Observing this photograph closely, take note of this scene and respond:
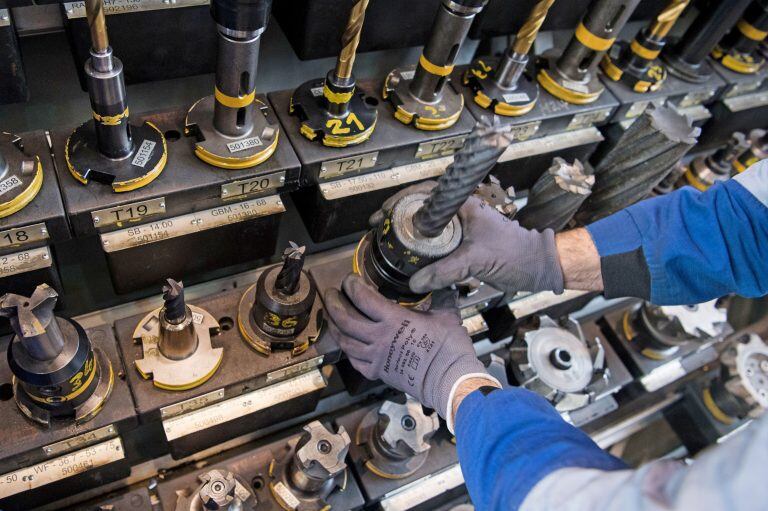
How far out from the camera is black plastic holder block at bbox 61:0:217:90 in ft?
3.40

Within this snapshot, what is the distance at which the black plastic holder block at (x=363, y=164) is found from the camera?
127cm

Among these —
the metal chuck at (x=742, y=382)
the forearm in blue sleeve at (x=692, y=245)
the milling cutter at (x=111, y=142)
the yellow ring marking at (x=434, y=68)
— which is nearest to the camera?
the milling cutter at (x=111, y=142)

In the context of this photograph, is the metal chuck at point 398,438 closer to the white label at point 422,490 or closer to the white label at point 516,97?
the white label at point 422,490

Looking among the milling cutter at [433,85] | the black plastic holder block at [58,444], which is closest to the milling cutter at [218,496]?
the black plastic holder block at [58,444]

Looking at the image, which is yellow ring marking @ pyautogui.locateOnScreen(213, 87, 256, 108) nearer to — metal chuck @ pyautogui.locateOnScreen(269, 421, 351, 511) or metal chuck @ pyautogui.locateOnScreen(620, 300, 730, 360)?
metal chuck @ pyautogui.locateOnScreen(269, 421, 351, 511)

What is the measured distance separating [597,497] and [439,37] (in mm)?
879

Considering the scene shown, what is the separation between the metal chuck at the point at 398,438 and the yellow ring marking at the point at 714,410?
3.69 feet

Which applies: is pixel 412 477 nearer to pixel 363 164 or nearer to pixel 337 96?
pixel 363 164

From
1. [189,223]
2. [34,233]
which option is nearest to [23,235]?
[34,233]

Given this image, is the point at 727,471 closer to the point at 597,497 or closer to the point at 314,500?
the point at 597,497

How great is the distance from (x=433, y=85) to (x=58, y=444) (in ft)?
3.20

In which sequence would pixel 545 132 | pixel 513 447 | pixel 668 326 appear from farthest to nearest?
pixel 668 326
pixel 545 132
pixel 513 447

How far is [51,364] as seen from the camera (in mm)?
973

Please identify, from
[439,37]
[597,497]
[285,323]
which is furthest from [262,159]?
[597,497]
